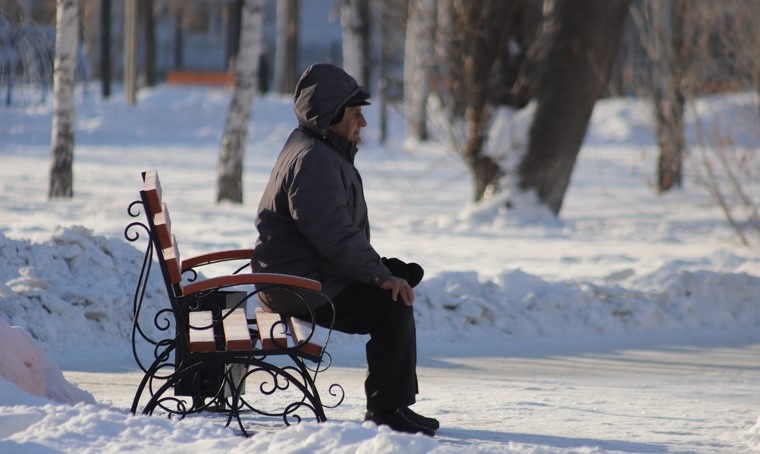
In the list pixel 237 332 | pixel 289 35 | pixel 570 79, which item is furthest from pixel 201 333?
pixel 289 35

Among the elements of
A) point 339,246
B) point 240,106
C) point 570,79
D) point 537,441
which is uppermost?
point 570,79

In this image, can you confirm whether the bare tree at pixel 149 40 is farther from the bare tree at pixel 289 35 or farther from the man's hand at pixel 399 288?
the man's hand at pixel 399 288

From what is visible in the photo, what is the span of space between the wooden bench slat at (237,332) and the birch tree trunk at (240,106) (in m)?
10.2

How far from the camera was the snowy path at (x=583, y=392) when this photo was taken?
→ 5297 millimetres

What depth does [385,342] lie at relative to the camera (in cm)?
500

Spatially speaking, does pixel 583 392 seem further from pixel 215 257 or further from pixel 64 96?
pixel 64 96

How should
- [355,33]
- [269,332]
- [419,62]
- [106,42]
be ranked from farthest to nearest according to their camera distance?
[106,42]
[355,33]
[419,62]
[269,332]

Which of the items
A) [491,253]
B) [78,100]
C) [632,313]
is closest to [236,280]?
[632,313]

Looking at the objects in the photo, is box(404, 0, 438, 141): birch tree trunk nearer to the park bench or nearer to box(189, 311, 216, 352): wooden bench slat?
the park bench

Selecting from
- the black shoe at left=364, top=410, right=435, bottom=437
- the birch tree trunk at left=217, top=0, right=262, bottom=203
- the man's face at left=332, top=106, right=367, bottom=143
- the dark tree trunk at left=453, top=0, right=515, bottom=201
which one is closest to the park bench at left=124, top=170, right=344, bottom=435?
the black shoe at left=364, top=410, right=435, bottom=437

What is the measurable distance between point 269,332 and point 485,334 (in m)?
3.31

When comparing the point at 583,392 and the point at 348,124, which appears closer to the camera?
the point at 348,124

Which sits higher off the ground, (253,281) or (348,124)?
(348,124)

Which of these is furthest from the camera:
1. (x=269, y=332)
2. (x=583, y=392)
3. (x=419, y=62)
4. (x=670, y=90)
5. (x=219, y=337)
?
(x=419, y=62)
